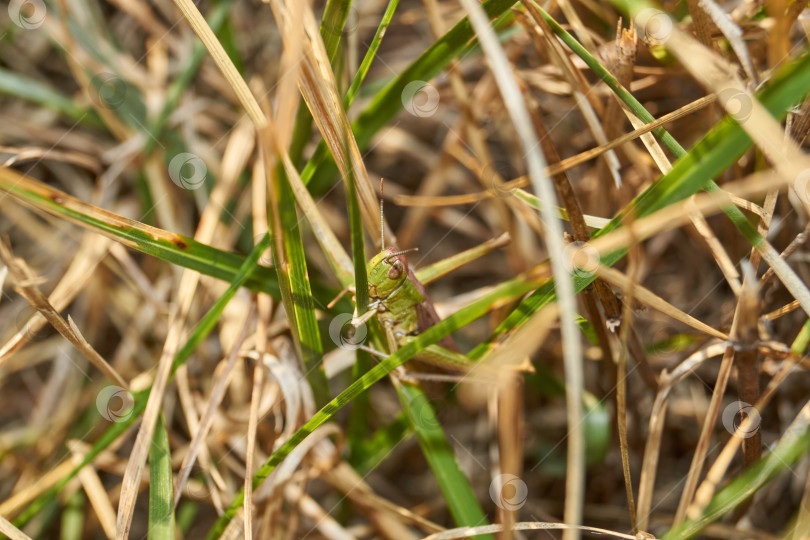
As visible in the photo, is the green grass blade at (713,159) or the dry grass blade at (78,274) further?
the dry grass blade at (78,274)

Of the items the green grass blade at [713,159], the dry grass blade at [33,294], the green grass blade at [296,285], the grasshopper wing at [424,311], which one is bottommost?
the dry grass blade at [33,294]

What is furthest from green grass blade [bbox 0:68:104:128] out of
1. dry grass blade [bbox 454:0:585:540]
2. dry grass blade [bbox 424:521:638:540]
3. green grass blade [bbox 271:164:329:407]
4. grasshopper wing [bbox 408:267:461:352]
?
dry grass blade [bbox 424:521:638:540]

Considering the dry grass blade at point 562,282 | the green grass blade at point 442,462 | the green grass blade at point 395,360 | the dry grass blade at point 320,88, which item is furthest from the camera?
the green grass blade at point 442,462

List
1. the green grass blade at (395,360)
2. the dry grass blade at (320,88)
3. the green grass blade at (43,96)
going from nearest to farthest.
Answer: the dry grass blade at (320,88), the green grass blade at (395,360), the green grass blade at (43,96)

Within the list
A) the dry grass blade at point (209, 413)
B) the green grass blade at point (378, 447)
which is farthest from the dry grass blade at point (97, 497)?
the green grass blade at point (378, 447)

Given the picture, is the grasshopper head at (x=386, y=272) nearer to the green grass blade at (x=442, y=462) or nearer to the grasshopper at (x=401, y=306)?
the grasshopper at (x=401, y=306)

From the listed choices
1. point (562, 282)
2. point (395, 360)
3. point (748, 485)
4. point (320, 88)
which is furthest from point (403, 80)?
point (748, 485)

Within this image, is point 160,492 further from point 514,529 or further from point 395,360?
point 514,529

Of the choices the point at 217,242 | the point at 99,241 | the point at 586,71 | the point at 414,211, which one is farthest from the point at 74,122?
the point at 586,71

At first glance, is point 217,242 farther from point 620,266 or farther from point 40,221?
point 620,266

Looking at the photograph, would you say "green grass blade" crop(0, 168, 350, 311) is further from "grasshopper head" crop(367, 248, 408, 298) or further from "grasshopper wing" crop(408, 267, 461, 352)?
"grasshopper wing" crop(408, 267, 461, 352)
